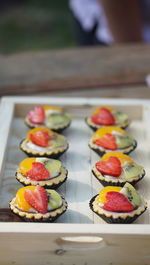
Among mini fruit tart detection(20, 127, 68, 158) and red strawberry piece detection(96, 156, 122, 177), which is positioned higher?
red strawberry piece detection(96, 156, 122, 177)

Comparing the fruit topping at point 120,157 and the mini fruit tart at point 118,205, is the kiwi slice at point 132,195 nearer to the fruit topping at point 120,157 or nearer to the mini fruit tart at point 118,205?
the mini fruit tart at point 118,205

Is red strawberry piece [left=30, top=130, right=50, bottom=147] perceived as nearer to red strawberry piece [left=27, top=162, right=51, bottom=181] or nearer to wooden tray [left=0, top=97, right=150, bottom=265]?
wooden tray [left=0, top=97, right=150, bottom=265]

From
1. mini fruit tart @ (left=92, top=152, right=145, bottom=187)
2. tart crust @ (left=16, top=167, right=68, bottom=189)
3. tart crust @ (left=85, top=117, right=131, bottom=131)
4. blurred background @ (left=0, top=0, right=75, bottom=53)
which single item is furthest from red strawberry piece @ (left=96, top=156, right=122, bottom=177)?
blurred background @ (left=0, top=0, right=75, bottom=53)

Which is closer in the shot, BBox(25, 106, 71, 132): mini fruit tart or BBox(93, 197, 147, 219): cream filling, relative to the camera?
BBox(93, 197, 147, 219): cream filling

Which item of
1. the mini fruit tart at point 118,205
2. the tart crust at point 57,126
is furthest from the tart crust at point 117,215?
the tart crust at point 57,126

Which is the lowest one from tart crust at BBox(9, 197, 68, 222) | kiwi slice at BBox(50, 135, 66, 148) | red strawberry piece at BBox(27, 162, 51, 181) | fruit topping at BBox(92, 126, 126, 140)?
kiwi slice at BBox(50, 135, 66, 148)

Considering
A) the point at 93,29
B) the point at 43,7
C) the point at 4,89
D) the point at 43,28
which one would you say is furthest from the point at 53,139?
the point at 43,7

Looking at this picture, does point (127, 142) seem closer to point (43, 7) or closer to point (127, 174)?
point (127, 174)

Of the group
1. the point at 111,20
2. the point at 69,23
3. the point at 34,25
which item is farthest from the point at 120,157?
the point at 34,25
